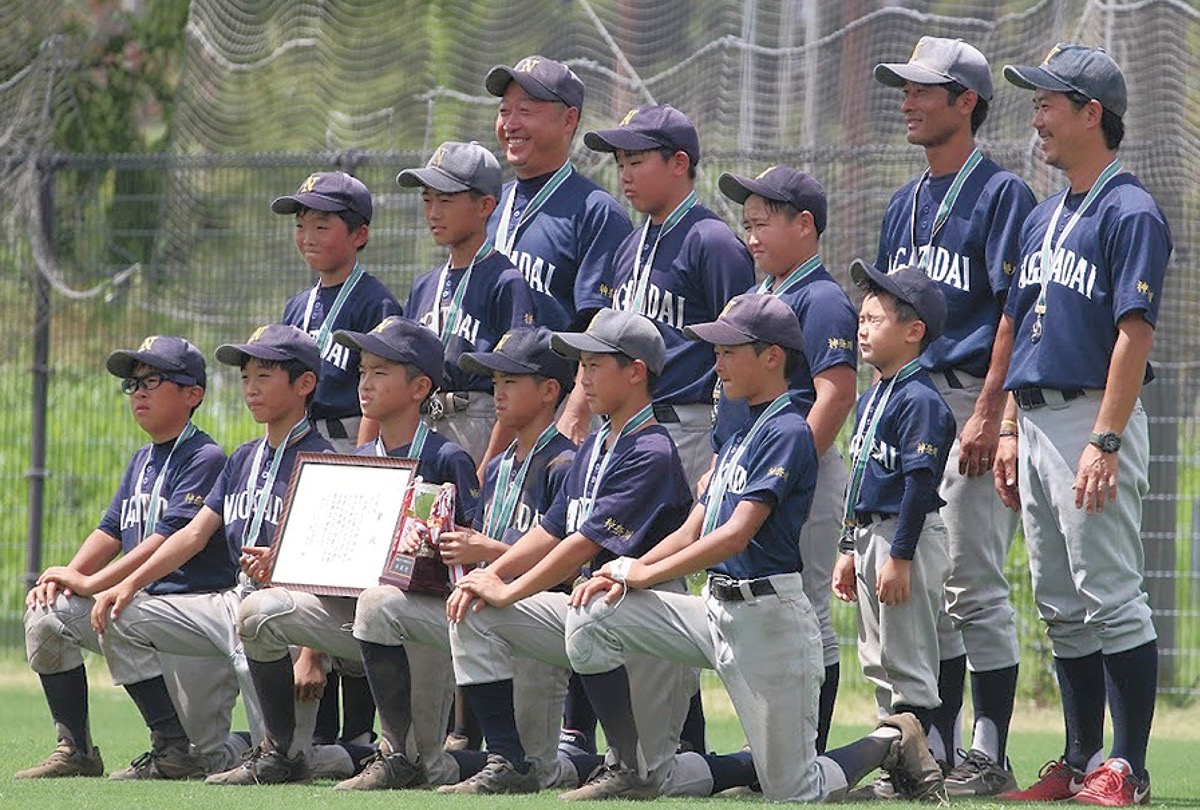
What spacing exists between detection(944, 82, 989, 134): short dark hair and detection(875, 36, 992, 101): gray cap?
1 centimetres

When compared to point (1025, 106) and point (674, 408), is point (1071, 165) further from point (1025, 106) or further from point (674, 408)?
point (1025, 106)

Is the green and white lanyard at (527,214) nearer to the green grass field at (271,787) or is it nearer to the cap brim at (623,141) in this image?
the cap brim at (623,141)

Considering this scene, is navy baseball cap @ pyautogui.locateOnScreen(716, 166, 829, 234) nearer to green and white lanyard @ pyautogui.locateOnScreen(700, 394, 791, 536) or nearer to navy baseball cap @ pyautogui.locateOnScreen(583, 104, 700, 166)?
navy baseball cap @ pyautogui.locateOnScreen(583, 104, 700, 166)

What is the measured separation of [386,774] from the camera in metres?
7.05

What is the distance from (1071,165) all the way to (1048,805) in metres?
2.12

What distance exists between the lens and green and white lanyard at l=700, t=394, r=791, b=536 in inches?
260

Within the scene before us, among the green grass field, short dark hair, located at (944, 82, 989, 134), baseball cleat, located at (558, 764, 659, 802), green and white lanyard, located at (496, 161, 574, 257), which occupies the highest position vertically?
short dark hair, located at (944, 82, 989, 134)

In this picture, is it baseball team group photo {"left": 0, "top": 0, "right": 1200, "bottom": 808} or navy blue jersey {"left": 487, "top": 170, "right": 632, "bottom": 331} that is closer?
baseball team group photo {"left": 0, "top": 0, "right": 1200, "bottom": 808}

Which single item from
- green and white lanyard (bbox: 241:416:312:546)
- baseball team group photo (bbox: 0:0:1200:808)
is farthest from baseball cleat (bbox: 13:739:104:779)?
green and white lanyard (bbox: 241:416:312:546)

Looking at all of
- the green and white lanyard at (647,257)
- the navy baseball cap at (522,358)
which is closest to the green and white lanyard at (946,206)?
the green and white lanyard at (647,257)

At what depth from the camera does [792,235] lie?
24.0 feet

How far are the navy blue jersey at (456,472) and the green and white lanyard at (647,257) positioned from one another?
818 mm

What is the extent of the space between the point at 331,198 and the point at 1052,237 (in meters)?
2.95

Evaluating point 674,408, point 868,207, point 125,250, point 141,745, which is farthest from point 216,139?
point 674,408
